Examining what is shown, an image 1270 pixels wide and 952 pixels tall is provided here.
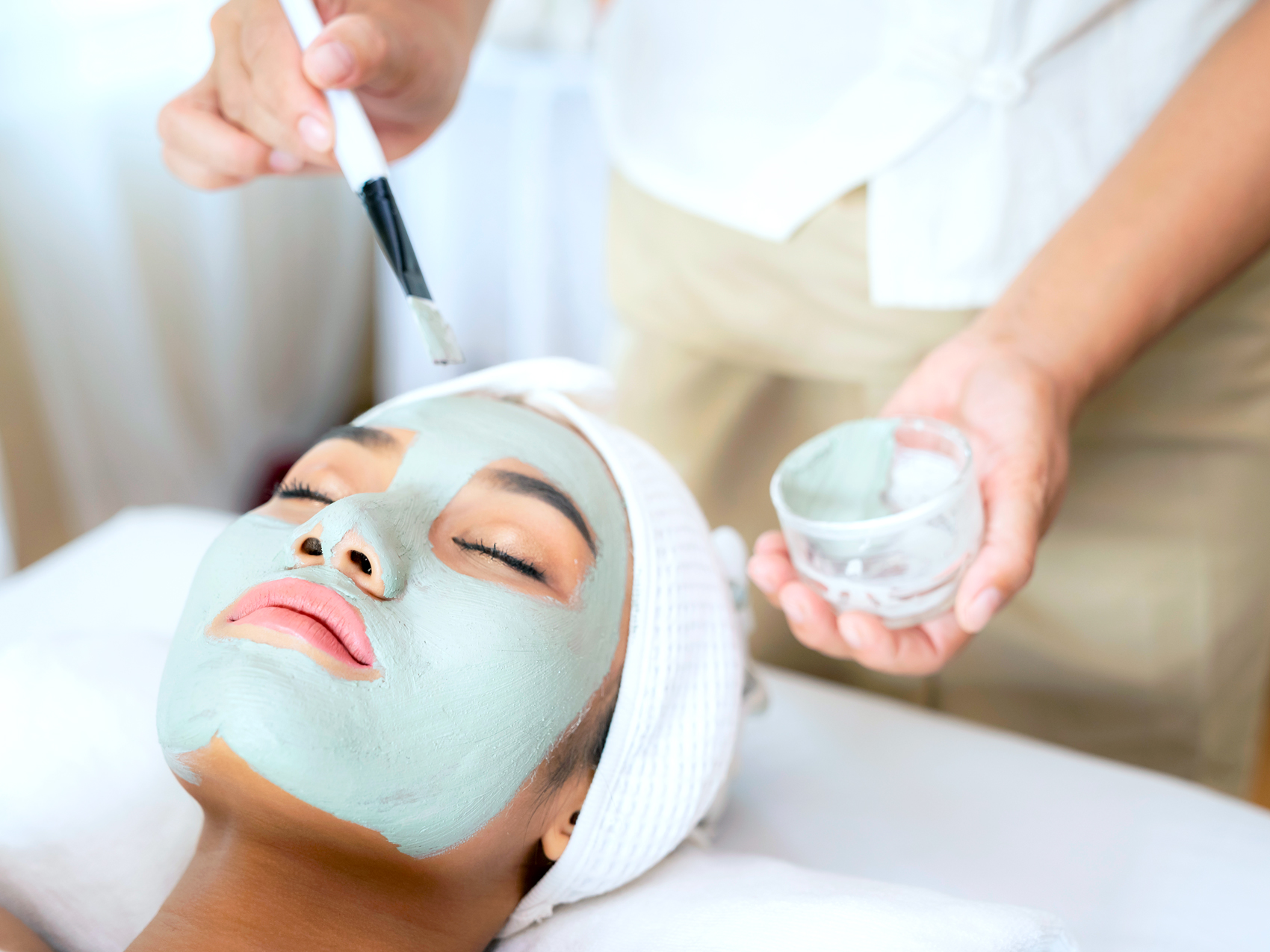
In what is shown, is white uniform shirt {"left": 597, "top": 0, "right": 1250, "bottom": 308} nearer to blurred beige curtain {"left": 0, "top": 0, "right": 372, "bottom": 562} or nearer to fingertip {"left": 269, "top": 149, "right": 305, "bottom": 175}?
fingertip {"left": 269, "top": 149, "right": 305, "bottom": 175}

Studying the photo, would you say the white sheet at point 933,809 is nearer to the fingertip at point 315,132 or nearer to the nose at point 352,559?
the nose at point 352,559

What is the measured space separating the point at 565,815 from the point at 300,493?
0.37 meters

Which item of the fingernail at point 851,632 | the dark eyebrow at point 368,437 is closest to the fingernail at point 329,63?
the dark eyebrow at point 368,437

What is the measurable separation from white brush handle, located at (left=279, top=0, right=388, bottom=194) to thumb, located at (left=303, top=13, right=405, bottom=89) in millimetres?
14

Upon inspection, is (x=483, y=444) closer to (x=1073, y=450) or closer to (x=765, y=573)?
(x=765, y=573)

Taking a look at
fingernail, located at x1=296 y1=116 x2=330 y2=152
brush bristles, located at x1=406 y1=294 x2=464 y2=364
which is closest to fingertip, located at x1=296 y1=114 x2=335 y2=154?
fingernail, located at x1=296 y1=116 x2=330 y2=152

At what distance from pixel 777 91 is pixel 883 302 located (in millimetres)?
276

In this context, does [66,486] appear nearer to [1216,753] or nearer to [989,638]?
[989,638]

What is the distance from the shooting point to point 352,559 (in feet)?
2.54

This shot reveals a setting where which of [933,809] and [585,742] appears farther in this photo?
[933,809]

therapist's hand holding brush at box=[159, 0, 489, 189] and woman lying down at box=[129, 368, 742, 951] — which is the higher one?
therapist's hand holding brush at box=[159, 0, 489, 189]

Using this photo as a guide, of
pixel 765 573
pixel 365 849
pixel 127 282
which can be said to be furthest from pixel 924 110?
pixel 127 282

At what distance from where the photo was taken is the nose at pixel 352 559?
0.75 metres

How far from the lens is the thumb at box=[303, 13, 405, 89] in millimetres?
877
